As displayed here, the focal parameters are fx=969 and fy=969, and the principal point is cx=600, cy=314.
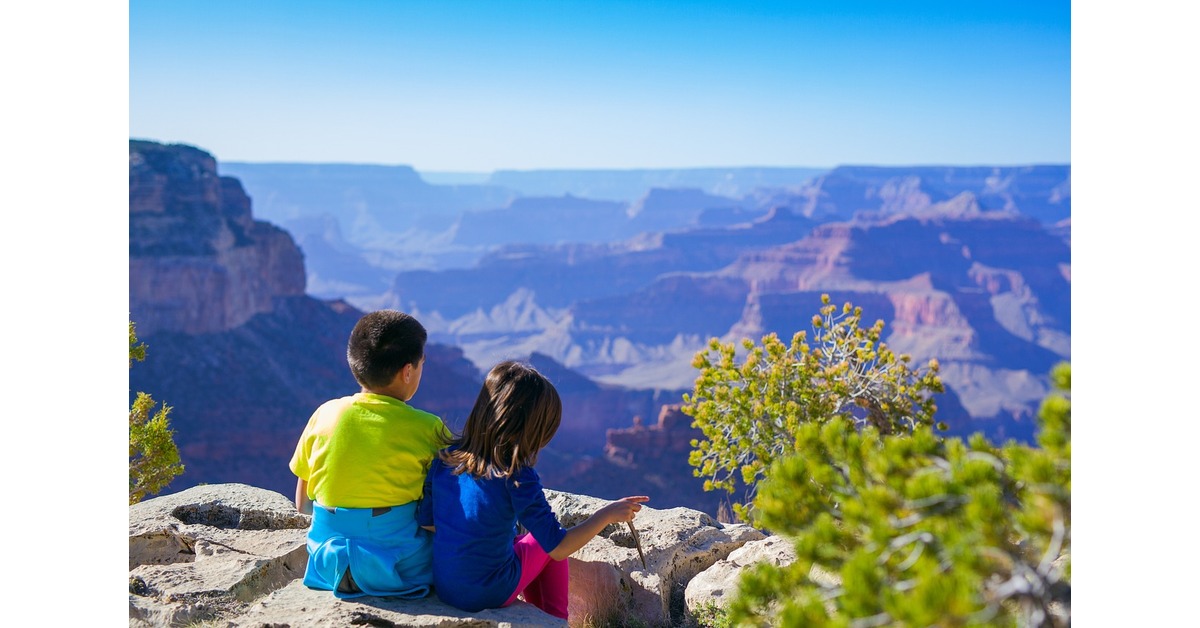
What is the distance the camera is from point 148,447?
6.12 meters

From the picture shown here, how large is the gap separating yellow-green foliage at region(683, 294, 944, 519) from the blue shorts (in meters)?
3.74

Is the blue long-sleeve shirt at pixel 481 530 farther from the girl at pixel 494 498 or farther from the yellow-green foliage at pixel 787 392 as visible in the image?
the yellow-green foliage at pixel 787 392

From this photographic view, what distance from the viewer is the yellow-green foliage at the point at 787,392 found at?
6969 mm

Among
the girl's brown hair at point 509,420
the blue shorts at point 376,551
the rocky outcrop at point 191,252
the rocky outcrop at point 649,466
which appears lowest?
the rocky outcrop at point 649,466

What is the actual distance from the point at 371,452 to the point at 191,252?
5152 centimetres

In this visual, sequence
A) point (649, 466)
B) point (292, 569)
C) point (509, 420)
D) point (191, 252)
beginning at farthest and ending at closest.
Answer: point (191, 252)
point (649, 466)
point (292, 569)
point (509, 420)

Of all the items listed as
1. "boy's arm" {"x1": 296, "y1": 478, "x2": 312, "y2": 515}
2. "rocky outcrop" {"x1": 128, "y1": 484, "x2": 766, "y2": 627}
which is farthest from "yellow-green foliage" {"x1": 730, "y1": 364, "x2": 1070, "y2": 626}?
"boy's arm" {"x1": 296, "y1": 478, "x2": 312, "y2": 515}

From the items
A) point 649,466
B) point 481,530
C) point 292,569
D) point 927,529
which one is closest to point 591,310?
point 649,466

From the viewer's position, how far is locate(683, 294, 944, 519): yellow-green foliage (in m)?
6.97

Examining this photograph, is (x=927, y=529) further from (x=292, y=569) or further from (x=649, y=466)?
(x=649, y=466)

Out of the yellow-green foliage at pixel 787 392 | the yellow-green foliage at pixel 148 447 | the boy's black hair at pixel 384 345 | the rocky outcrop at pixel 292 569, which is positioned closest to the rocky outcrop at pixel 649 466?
the yellow-green foliage at pixel 787 392

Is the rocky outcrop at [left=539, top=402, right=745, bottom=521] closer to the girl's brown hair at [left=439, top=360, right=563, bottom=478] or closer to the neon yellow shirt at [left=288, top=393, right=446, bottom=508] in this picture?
the neon yellow shirt at [left=288, top=393, right=446, bottom=508]

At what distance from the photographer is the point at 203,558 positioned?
4281mm

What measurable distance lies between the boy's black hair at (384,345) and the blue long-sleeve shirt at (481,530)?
0.36 meters
